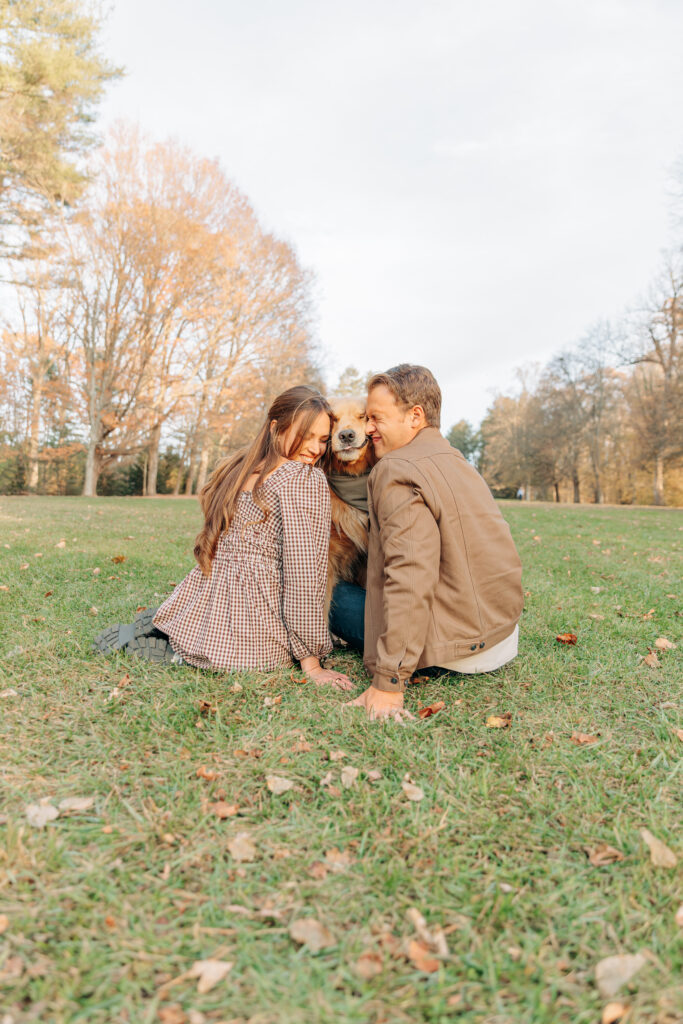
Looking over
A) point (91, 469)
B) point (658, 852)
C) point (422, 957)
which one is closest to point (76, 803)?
point (422, 957)

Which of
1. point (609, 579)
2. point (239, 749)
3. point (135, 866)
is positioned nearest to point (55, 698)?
point (239, 749)

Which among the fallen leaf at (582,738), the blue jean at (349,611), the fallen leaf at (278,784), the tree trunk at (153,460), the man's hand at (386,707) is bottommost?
the fallen leaf at (278,784)

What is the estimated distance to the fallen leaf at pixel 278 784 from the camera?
225 centimetres

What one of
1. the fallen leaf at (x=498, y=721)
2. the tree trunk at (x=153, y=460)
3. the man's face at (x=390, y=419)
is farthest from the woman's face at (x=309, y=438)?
the tree trunk at (x=153, y=460)

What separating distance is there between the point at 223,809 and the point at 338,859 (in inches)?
18.3

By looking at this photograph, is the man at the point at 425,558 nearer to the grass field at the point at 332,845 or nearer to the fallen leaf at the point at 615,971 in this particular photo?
the grass field at the point at 332,845

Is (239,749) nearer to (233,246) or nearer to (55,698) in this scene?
(55,698)

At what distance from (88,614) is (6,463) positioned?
25.4 meters

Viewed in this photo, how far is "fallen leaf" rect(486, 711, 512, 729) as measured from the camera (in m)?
2.81

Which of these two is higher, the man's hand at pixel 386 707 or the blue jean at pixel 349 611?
the blue jean at pixel 349 611

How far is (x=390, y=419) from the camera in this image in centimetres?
327

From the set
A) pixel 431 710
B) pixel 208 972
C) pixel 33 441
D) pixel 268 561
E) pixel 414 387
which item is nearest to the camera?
pixel 208 972

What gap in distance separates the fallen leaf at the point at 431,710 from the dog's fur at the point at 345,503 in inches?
37.8

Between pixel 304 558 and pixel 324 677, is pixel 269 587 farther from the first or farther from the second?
pixel 324 677
